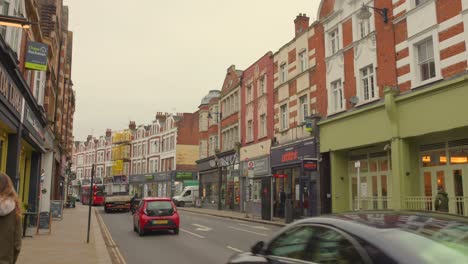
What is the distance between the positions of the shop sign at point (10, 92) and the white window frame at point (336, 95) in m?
14.9

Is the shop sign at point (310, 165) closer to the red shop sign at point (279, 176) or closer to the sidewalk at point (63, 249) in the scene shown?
the red shop sign at point (279, 176)

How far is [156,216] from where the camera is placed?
18.0m

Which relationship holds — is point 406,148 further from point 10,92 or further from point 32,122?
point 32,122

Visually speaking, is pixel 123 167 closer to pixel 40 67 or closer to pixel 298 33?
pixel 298 33

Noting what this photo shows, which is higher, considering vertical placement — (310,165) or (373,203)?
(310,165)

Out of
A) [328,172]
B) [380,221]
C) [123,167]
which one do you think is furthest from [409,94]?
[123,167]

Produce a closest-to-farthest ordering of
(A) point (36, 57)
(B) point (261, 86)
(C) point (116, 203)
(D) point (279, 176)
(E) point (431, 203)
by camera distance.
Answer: (A) point (36, 57)
(E) point (431, 203)
(D) point (279, 176)
(B) point (261, 86)
(C) point (116, 203)

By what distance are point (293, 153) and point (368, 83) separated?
7.51 m

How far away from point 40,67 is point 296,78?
1602 centimetres

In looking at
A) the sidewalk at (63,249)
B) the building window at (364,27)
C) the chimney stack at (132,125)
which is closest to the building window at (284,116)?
the building window at (364,27)

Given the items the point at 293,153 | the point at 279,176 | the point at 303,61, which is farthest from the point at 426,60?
the point at 279,176

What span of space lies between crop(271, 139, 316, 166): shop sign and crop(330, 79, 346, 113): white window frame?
240cm

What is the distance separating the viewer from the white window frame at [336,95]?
76.4ft

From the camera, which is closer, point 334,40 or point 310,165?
point 310,165
